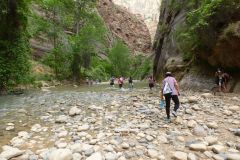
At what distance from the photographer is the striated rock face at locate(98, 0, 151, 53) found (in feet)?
308

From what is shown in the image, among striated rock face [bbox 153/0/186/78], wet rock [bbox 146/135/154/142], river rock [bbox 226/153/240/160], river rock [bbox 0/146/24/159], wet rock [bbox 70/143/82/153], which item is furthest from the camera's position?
striated rock face [bbox 153/0/186/78]

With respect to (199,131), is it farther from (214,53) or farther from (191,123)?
(214,53)

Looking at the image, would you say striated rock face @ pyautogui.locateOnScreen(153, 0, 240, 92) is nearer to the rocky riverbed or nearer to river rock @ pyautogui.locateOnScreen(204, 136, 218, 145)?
the rocky riverbed

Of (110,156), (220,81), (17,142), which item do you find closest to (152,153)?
(110,156)

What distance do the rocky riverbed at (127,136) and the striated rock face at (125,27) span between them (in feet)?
277

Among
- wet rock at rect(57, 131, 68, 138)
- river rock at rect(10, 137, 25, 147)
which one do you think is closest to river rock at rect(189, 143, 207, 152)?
wet rock at rect(57, 131, 68, 138)

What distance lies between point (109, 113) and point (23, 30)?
12.0 metres

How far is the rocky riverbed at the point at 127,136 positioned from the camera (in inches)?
213

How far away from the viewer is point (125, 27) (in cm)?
10325

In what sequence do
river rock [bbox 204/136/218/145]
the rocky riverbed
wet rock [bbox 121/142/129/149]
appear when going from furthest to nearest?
1. river rock [bbox 204/136/218/145]
2. wet rock [bbox 121/142/129/149]
3. the rocky riverbed

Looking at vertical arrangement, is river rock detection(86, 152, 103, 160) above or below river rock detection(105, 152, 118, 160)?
above

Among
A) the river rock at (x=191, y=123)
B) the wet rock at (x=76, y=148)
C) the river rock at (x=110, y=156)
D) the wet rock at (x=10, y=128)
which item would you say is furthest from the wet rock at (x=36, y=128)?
the river rock at (x=191, y=123)

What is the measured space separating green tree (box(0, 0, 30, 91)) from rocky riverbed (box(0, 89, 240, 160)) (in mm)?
7133

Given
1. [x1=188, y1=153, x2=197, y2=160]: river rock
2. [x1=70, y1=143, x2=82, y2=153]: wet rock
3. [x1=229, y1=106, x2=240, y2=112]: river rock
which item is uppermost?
[x1=229, y1=106, x2=240, y2=112]: river rock
